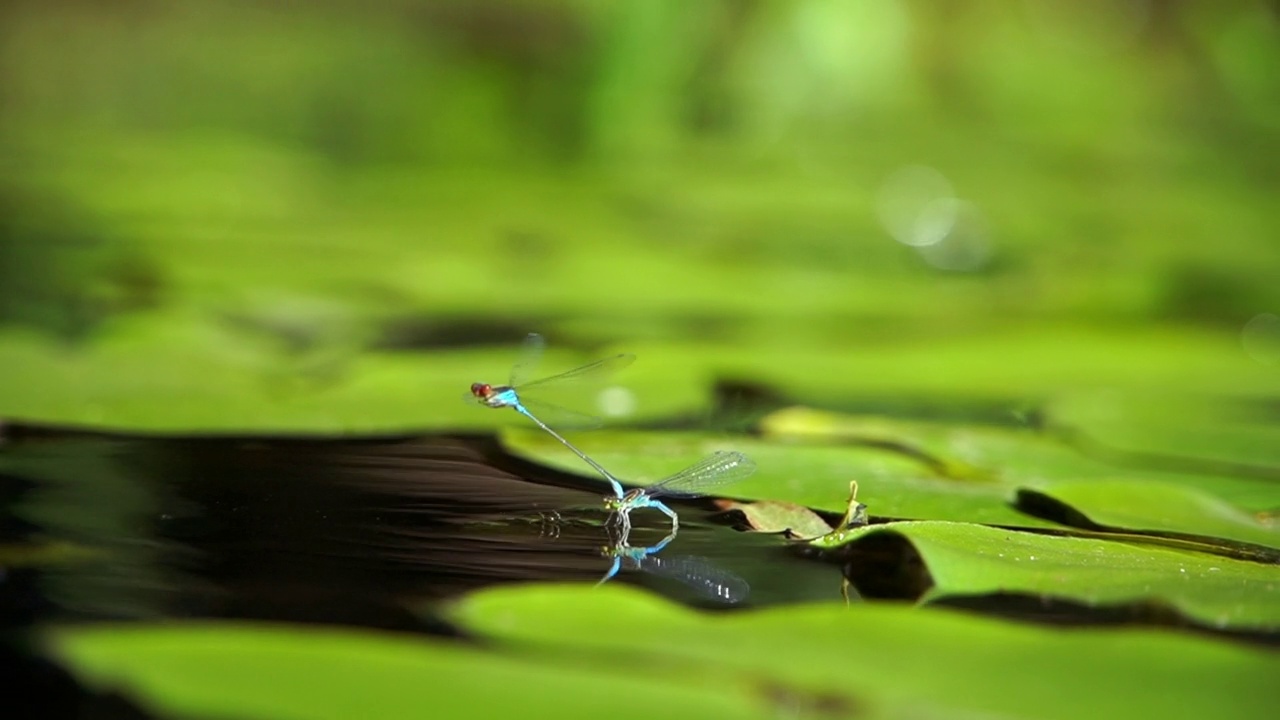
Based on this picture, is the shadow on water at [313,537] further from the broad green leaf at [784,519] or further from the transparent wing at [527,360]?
the transparent wing at [527,360]

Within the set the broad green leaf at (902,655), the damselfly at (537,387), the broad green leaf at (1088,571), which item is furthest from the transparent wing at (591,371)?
the broad green leaf at (902,655)

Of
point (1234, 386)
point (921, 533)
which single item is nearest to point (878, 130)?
point (1234, 386)

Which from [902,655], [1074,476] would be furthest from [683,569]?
[1074,476]

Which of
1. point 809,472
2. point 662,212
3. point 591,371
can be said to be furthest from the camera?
point 662,212

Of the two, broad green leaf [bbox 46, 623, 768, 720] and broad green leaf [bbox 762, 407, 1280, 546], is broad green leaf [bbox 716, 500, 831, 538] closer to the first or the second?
broad green leaf [bbox 762, 407, 1280, 546]

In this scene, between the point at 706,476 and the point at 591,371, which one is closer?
the point at 706,476

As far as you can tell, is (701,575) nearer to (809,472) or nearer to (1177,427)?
(809,472)
